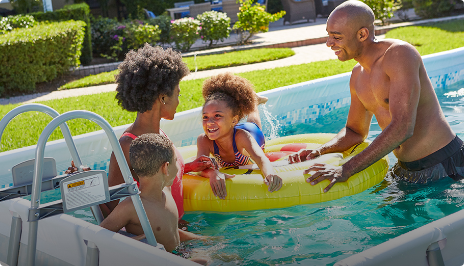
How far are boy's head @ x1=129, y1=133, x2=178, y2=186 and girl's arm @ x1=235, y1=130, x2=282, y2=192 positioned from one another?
1.12 meters

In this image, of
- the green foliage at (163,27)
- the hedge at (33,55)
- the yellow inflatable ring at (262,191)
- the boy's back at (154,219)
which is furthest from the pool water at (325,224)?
the green foliage at (163,27)

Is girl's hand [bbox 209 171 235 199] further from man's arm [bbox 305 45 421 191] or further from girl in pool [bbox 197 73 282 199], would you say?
man's arm [bbox 305 45 421 191]

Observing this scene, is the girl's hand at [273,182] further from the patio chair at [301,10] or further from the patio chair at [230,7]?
the patio chair at [301,10]

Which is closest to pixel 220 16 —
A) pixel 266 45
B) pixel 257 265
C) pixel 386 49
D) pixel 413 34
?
pixel 266 45

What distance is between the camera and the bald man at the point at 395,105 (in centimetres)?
334

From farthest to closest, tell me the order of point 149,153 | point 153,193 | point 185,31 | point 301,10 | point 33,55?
point 301,10, point 185,31, point 33,55, point 153,193, point 149,153

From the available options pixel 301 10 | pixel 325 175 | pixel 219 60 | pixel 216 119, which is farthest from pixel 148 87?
pixel 301 10

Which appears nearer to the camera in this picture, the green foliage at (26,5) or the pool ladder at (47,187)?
the pool ladder at (47,187)

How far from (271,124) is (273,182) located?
3.28 metres

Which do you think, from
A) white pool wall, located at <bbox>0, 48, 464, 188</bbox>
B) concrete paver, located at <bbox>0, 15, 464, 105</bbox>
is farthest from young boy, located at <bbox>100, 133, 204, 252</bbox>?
concrete paver, located at <bbox>0, 15, 464, 105</bbox>

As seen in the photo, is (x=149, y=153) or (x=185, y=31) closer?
(x=149, y=153)

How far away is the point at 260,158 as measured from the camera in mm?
3719

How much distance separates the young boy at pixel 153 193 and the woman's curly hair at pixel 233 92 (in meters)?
1.31

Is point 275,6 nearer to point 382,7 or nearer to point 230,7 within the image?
point 230,7
